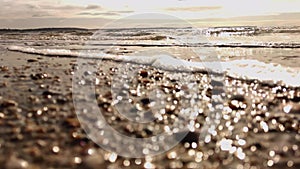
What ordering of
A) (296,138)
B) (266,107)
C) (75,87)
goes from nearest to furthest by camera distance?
(296,138), (266,107), (75,87)

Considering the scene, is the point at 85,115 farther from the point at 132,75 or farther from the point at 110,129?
the point at 132,75

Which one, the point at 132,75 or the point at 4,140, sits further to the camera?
the point at 132,75

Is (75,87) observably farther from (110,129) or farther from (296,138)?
(296,138)

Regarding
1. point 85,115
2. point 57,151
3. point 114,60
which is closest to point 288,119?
point 85,115

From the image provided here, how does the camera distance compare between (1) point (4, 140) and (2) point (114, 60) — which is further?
(2) point (114, 60)

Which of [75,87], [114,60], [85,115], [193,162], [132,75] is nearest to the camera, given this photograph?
[193,162]

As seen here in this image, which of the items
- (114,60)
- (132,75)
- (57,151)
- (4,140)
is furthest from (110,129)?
(114,60)
